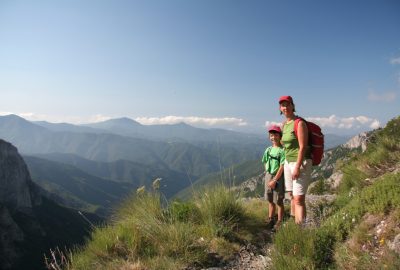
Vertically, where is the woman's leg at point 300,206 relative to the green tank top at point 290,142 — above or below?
below

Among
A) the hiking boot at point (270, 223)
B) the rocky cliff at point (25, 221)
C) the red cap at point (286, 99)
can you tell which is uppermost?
the red cap at point (286, 99)

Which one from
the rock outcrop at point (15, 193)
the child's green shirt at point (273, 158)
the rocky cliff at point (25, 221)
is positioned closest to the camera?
the child's green shirt at point (273, 158)

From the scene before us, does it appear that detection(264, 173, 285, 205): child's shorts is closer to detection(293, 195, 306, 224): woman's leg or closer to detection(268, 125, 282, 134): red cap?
detection(268, 125, 282, 134): red cap

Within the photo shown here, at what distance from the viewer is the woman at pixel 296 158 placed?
20.1ft

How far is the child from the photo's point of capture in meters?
7.66

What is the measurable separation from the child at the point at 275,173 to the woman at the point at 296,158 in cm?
87

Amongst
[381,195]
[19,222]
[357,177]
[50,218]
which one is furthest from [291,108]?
[50,218]

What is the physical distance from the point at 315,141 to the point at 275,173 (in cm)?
190

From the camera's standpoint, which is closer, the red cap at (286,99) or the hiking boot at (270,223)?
the red cap at (286,99)

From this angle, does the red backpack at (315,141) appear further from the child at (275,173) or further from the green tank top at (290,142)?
the child at (275,173)

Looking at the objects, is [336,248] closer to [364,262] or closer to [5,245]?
[364,262]

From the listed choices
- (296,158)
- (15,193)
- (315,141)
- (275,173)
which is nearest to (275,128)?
(275,173)

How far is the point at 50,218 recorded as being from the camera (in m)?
138

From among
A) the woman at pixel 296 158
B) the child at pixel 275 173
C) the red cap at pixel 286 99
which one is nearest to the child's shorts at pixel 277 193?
the child at pixel 275 173
